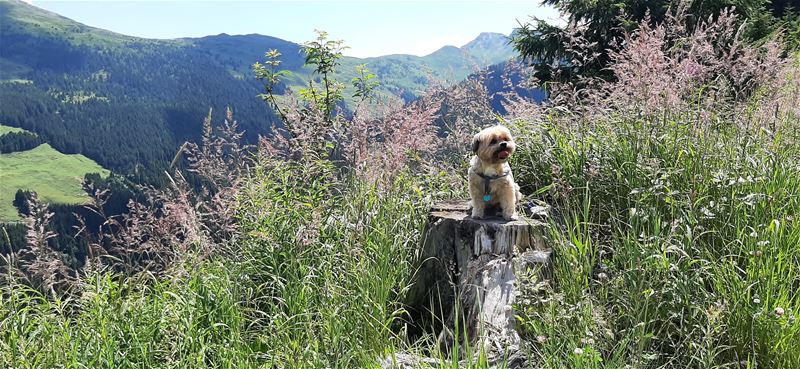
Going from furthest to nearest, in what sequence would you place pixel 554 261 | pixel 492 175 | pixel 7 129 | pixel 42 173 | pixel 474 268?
pixel 7 129 < pixel 42 173 < pixel 492 175 < pixel 474 268 < pixel 554 261

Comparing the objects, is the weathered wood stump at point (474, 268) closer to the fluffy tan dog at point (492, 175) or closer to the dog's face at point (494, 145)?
the fluffy tan dog at point (492, 175)

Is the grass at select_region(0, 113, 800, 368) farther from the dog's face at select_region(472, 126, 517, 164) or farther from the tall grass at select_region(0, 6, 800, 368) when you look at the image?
the dog's face at select_region(472, 126, 517, 164)

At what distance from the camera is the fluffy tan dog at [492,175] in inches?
170

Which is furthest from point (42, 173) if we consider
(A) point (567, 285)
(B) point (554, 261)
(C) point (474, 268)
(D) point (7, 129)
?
(A) point (567, 285)

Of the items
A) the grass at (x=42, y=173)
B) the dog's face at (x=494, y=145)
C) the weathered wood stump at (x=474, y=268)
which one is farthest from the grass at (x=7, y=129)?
the dog's face at (x=494, y=145)

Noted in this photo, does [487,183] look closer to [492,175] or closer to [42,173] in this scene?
[492,175]

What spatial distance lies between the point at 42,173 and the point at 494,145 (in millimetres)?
187968

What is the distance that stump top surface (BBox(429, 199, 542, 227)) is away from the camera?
14.1 ft

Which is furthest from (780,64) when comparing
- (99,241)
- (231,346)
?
(99,241)

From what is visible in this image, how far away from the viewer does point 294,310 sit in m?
3.92

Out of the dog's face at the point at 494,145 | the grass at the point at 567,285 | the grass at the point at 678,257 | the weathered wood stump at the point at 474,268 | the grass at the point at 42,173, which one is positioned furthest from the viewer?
the grass at the point at 42,173

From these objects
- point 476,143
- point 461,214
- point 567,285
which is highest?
point 476,143

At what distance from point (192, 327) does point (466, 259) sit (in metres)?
2.19

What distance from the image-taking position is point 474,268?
4.25 m
